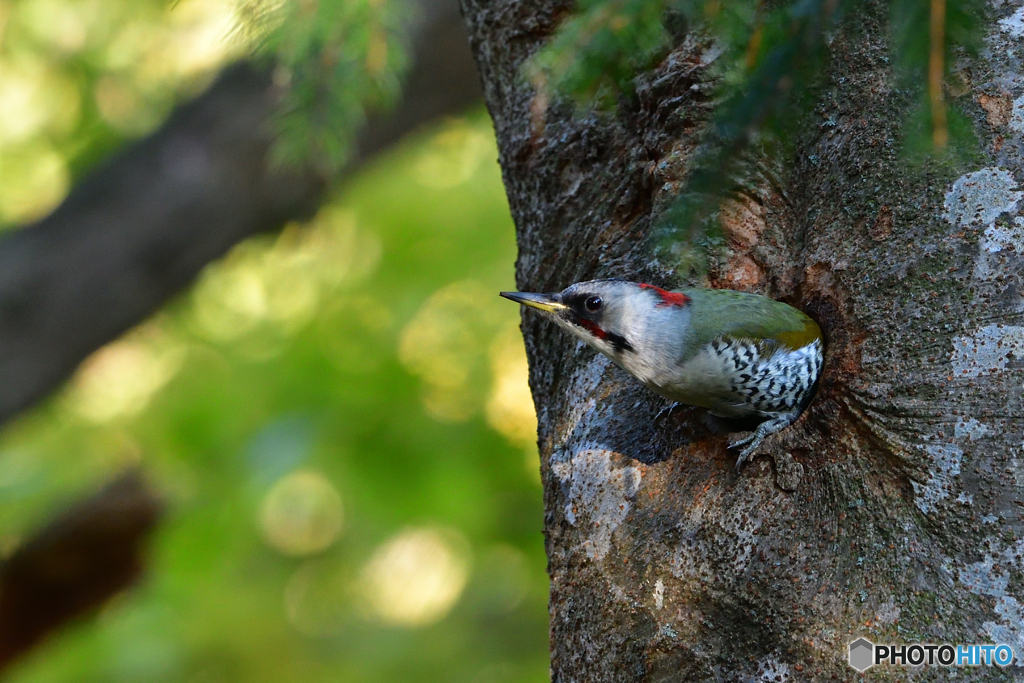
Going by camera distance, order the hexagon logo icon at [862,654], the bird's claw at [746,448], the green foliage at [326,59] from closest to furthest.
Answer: the hexagon logo icon at [862,654], the bird's claw at [746,448], the green foliage at [326,59]

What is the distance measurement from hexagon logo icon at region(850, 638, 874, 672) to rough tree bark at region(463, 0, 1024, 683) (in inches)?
0.6

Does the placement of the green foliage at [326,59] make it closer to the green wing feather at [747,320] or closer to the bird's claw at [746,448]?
the green wing feather at [747,320]

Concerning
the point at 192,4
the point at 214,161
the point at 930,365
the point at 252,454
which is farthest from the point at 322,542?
the point at 930,365

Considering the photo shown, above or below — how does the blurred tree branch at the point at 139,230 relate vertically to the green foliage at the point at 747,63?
above

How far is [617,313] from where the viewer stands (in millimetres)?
2250

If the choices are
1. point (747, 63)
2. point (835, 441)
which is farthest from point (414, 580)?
point (747, 63)

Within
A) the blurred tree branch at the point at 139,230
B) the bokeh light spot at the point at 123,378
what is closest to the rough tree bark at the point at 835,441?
the blurred tree branch at the point at 139,230

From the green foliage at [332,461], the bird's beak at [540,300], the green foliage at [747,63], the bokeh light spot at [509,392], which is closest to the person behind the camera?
the green foliage at [747,63]

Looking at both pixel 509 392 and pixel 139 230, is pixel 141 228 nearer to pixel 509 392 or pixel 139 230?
pixel 139 230

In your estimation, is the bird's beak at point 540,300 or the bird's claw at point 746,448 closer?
the bird's claw at point 746,448

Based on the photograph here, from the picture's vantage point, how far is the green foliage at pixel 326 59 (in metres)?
3.24

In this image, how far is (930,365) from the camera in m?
1.86

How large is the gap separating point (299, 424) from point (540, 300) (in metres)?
3.01

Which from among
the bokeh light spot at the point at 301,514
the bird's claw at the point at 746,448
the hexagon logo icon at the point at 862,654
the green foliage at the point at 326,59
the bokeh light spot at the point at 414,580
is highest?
the green foliage at the point at 326,59
